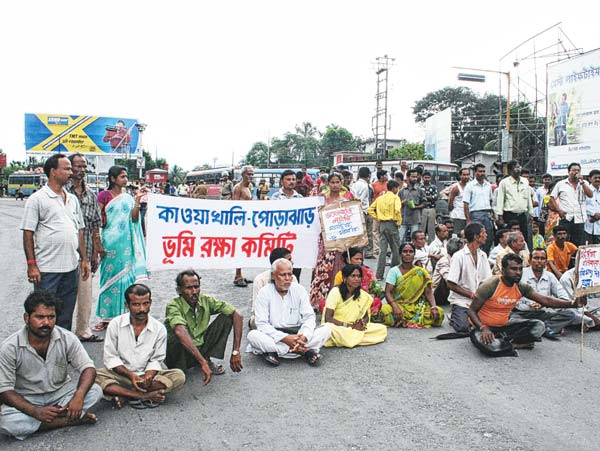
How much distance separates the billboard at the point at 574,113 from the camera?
18609mm

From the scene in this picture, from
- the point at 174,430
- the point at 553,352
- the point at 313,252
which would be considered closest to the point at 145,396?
the point at 174,430

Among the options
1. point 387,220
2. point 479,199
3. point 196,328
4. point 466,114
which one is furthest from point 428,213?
point 466,114

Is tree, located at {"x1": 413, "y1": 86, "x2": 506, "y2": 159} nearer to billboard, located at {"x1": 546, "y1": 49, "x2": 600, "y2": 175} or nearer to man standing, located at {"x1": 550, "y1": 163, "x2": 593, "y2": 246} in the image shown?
billboard, located at {"x1": 546, "y1": 49, "x2": 600, "y2": 175}

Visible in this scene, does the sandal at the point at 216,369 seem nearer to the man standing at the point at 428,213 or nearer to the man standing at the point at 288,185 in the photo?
the man standing at the point at 288,185

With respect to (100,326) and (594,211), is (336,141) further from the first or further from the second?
(100,326)

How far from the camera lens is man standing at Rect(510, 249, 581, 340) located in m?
6.18

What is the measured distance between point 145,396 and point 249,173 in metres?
4.43

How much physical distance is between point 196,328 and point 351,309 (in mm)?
1702

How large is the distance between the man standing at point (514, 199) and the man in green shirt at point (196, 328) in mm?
5752

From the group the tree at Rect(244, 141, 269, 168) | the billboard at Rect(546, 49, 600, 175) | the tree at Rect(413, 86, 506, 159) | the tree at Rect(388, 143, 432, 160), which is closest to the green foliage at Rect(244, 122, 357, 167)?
the tree at Rect(244, 141, 269, 168)

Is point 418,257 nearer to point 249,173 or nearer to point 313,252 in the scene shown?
point 313,252

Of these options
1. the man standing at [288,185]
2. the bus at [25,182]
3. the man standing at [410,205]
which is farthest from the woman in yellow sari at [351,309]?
the bus at [25,182]

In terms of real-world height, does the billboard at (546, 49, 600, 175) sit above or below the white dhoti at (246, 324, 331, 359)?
above

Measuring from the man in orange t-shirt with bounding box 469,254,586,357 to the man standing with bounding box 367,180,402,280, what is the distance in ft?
11.0
